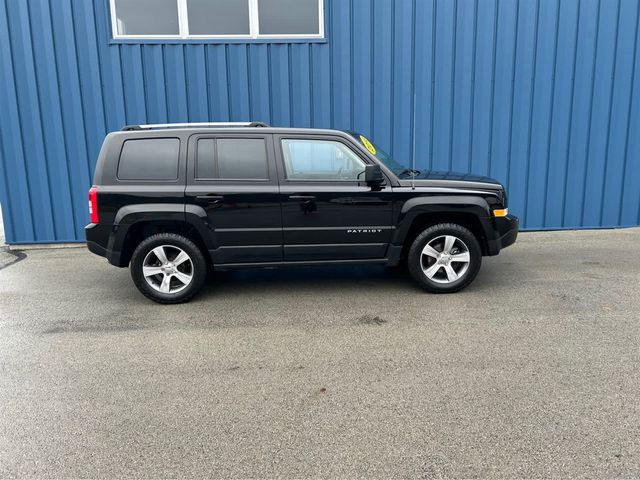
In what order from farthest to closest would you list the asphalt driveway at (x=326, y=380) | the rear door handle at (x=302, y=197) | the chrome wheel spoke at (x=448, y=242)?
the chrome wheel spoke at (x=448, y=242) < the rear door handle at (x=302, y=197) < the asphalt driveway at (x=326, y=380)

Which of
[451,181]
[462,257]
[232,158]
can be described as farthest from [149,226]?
[462,257]

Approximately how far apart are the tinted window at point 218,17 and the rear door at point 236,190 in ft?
12.4

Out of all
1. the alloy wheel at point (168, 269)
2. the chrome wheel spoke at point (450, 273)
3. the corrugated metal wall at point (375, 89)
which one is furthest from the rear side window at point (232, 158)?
the corrugated metal wall at point (375, 89)

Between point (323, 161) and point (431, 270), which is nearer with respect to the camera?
point (323, 161)

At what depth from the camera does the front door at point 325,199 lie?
488 cm

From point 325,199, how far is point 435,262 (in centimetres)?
142

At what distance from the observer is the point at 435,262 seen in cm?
513

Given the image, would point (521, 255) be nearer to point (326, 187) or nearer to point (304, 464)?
point (326, 187)

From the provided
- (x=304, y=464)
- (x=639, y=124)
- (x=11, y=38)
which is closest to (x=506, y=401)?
(x=304, y=464)

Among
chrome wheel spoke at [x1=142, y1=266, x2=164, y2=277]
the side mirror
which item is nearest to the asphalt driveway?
chrome wheel spoke at [x1=142, y1=266, x2=164, y2=277]

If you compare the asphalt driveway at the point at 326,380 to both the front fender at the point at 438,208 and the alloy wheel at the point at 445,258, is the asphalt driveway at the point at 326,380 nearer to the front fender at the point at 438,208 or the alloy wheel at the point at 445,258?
the alloy wheel at the point at 445,258

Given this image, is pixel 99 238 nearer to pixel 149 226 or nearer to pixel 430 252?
pixel 149 226

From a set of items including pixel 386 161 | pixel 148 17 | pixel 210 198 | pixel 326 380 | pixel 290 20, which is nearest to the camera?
pixel 326 380

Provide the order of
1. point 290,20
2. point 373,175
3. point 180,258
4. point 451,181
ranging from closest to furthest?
point 373,175 < point 180,258 < point 451,181 < point 290,20
